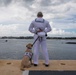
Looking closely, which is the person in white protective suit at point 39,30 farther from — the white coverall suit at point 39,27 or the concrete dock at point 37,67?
the concrete dock at point 37,67

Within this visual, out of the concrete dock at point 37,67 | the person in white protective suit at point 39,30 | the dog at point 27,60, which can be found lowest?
the concrete dock at point 37,67

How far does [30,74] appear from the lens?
7281mm

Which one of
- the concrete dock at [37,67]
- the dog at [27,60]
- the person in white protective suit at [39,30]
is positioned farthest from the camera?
the person in white protective suit at [39,30]

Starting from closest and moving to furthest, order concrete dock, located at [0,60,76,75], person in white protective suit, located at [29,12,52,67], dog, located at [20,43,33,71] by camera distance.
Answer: concrete dock, located at [0,60,76,75] < dog, located at [20,43,33,71] < person in white protective suit, located at [29,12,52,67]

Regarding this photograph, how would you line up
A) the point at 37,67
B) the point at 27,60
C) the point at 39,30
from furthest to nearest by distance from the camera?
the point at 37,67
the point at 39,30
the point at 27,60

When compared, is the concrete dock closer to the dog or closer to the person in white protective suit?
the dog

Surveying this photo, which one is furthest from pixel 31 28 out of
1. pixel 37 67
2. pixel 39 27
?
pixel 37 67

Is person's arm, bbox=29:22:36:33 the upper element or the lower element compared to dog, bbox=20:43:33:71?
upper

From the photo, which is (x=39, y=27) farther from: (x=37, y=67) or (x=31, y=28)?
(x=37, y=67)

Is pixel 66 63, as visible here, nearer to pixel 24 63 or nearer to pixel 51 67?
pixel 51 67

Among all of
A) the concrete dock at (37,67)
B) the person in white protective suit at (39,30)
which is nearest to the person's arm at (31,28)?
the person in white protective suit at (39,30)

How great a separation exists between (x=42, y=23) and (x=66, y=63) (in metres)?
2.19

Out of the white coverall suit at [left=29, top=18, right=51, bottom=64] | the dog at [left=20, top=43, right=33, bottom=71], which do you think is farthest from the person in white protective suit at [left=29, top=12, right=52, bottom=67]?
the dog at [left=20, top=43, right=33, bottom=71]

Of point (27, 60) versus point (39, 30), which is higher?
point (39, 30)
